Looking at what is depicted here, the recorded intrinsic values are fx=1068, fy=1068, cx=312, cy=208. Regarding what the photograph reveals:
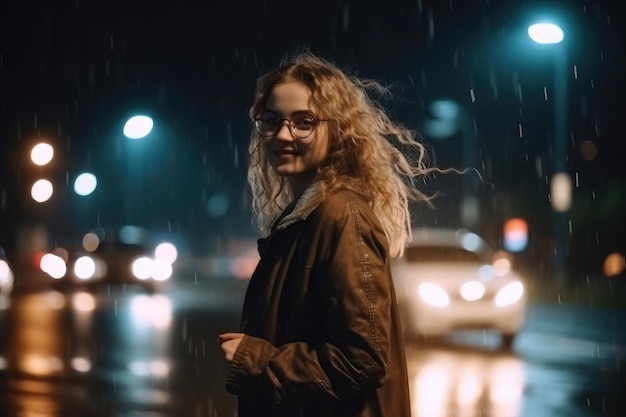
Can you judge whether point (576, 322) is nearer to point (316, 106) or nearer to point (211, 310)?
point (211, 310)

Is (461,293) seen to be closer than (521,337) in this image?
Yes

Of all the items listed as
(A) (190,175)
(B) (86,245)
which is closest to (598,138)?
(A) (190,175)

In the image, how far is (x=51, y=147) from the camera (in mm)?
31578

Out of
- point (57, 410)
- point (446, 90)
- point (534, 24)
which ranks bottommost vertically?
point (57, 410)

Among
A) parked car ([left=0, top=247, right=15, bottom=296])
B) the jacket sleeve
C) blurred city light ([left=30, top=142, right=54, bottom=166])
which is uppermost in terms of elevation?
blurred city light ([left=30, top=142, right=54, bottom=166])

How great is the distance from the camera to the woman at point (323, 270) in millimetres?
2447

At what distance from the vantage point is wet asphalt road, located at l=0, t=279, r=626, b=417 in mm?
8953

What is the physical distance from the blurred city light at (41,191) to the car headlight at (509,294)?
17792 millimetres

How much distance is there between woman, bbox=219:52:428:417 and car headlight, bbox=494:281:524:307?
40.2ft

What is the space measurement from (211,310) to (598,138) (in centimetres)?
3508

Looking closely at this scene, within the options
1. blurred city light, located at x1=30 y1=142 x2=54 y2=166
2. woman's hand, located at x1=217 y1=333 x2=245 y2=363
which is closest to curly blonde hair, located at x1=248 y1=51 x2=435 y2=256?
woman's hand, located at x1=217 y1=333 x2=245 y2=363

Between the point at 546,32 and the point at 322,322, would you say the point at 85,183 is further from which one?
the point at 322,322

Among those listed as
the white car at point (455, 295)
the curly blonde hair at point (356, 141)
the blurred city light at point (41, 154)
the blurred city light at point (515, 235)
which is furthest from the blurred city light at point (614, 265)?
the curly blonde hair at point (356, 141)

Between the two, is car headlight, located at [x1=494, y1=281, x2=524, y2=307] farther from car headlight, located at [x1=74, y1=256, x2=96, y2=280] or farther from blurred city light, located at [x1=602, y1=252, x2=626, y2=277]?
blurred city light, located at [x1=602, y1=252, x2=626, y2=277]
